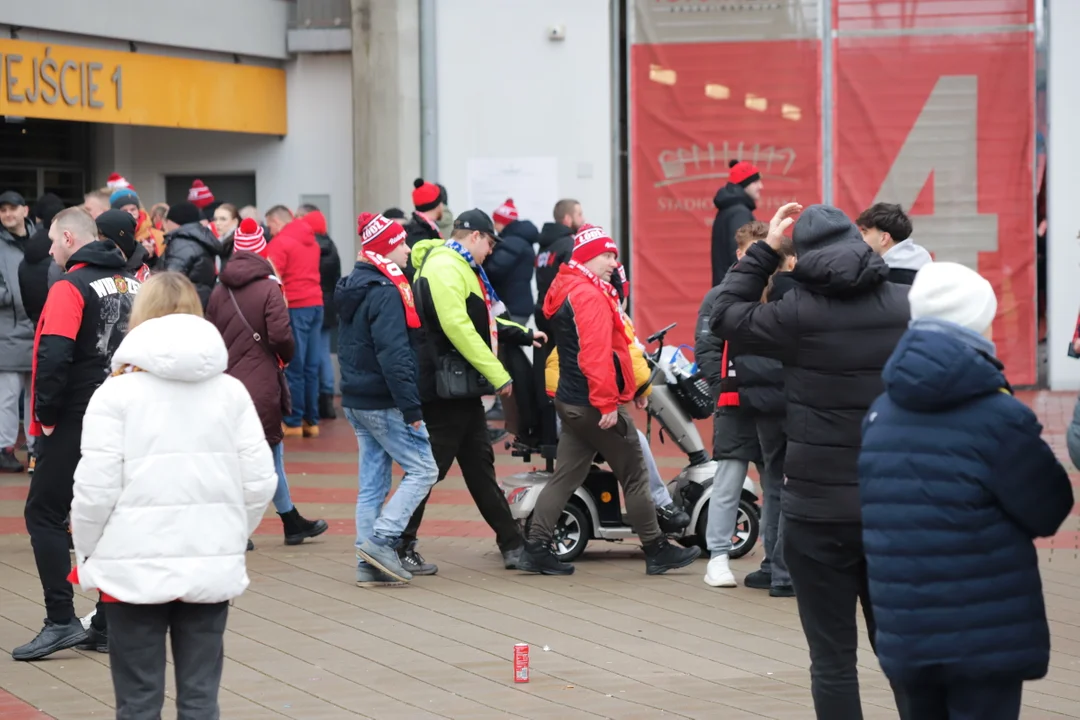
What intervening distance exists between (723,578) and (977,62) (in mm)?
9707

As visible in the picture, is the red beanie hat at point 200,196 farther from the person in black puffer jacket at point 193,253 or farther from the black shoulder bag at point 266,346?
the black shoulder bag at point 266,346

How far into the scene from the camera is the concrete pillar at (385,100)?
55.6 feet

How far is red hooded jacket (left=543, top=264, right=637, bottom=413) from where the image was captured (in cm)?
837

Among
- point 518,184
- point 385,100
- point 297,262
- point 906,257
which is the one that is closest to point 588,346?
point 906,257

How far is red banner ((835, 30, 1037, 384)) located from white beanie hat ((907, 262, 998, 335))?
12.5 m

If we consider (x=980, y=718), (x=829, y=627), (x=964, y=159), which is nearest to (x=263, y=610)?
(x=829, y=627)

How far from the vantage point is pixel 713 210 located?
16.9 meters

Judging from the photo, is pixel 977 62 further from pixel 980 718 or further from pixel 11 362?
pixel 980 718

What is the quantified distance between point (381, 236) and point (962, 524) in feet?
16.1

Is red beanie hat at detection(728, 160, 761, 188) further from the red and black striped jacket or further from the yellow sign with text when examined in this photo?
the yellow sign with text

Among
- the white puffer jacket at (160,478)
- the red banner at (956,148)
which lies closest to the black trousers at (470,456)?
the white puffer jacket at (160,478)

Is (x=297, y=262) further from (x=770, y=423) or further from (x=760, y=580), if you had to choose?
(x=770, y=423)

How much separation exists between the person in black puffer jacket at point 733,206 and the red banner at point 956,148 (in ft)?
14.7

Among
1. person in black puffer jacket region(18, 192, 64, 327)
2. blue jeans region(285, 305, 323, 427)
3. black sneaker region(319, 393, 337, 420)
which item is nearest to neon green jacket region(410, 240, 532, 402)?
person in black puffer jacket region(18, 192, 64, 327)
